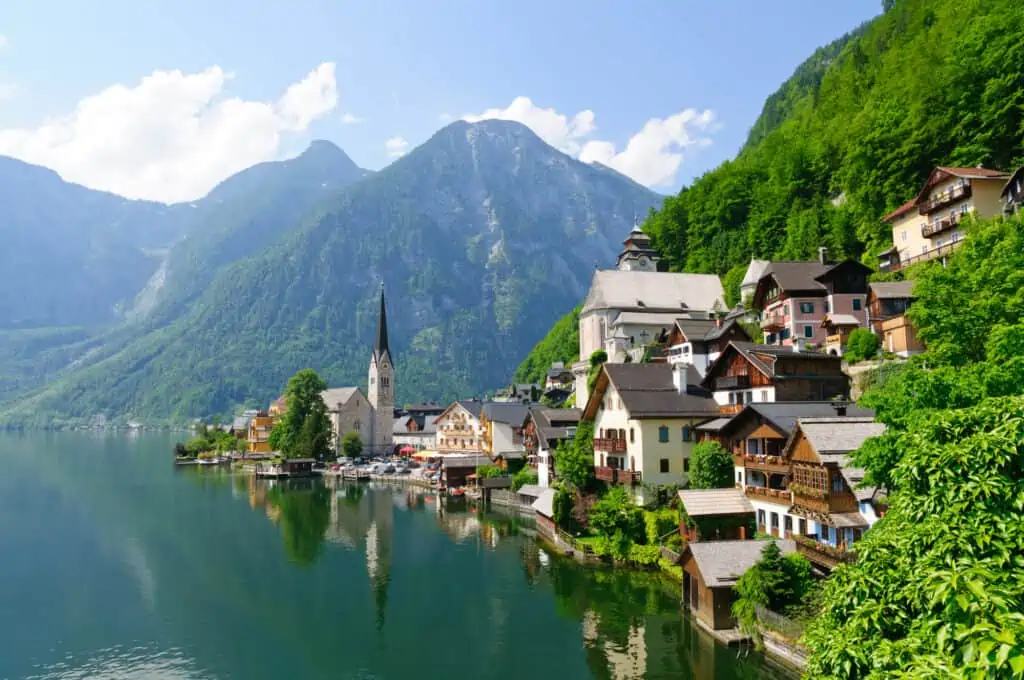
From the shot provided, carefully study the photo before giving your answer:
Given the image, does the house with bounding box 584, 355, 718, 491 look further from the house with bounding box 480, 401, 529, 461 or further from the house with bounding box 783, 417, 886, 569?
the house with bounding box 480, 401, 529, 461

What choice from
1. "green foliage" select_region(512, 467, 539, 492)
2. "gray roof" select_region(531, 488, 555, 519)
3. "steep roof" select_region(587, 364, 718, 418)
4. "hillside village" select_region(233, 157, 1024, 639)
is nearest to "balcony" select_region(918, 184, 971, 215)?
"hillside village" select_region(233, 157, 1024, 639)

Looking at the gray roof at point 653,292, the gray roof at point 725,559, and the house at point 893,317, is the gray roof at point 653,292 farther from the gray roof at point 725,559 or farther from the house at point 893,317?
the gray roof at point 725,559

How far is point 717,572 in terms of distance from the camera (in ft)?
97.5

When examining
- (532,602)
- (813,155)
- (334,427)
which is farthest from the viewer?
(334,427)

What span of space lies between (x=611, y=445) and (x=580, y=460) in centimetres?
412

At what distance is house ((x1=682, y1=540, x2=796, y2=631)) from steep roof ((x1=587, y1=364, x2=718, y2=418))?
589 inches

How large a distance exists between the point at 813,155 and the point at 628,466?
67612 mm

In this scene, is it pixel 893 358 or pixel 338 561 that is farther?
pixel 338 561

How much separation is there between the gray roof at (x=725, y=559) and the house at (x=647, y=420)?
14266mm

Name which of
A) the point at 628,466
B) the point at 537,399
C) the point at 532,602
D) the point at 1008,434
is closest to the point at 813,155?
the point at 537,399

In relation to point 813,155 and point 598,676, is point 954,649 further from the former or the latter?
point 813,155

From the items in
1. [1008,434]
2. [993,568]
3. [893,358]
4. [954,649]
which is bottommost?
[954,649]

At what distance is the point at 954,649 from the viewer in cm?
→ 846

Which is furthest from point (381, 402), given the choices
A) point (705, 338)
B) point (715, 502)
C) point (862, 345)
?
point (715, 502)
